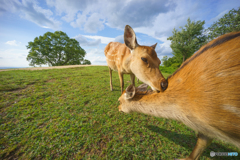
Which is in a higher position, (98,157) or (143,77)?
(143,77)

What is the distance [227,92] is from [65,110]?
3589mm

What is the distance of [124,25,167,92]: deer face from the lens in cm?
163

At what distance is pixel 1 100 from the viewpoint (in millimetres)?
3057

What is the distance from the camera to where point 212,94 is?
88 cm

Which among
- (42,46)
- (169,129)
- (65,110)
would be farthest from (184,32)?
(42,46)

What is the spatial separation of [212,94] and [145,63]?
122cm

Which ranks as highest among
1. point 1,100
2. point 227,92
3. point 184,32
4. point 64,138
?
point 184,32

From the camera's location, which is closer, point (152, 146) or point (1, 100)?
point (152, 146)

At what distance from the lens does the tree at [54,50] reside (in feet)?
68.6

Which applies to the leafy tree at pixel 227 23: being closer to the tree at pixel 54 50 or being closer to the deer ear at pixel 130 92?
the deer ear at pixel 130 92

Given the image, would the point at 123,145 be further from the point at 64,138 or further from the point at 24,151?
the point at 24,151

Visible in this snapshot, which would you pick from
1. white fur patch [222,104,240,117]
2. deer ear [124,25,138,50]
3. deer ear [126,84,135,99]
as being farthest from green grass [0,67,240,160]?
deer ear [124,25,138,50]

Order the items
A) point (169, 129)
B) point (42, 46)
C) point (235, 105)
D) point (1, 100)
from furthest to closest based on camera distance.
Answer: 1. point (42, 46)
2. point (1, 100)
3. point (169, 129)
4. point (235, 105)

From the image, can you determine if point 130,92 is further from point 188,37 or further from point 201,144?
point 188,37
